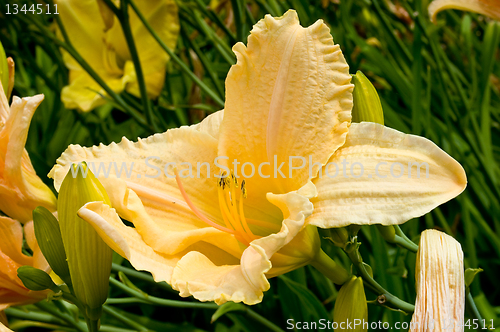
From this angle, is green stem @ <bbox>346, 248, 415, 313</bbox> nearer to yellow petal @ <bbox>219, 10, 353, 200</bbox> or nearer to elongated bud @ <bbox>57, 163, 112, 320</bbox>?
yellow petal @ <bbox>219, 10, 353, 200</bbox>

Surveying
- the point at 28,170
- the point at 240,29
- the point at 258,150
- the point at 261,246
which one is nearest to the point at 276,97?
the point at 258,150

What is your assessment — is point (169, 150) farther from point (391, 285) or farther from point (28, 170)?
point (391, 285)

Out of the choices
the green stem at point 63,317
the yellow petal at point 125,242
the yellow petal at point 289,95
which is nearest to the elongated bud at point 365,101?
the yellow petal at point 289,95

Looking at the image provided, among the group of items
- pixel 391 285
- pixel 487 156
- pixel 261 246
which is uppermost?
pixel 261 246

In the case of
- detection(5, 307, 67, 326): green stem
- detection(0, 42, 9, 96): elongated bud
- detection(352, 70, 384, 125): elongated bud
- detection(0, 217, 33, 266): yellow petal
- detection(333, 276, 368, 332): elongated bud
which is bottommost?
detection(5, 307, 67, 326): green stem

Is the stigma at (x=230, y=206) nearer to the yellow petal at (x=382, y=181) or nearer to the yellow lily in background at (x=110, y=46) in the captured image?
the yellow petal at (x=382, y=181)

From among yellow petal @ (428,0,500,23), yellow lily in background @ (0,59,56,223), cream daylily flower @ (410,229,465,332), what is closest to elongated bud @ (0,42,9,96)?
yellow lily in background @ (0,59,56,223)
